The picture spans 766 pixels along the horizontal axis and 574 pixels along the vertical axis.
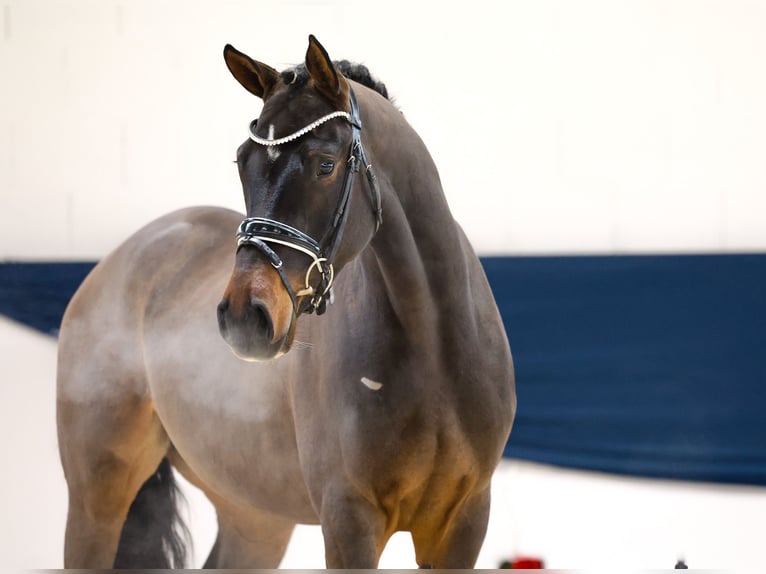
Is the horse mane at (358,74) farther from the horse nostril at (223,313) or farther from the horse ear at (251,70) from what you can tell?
the horse nostril at (223,313)

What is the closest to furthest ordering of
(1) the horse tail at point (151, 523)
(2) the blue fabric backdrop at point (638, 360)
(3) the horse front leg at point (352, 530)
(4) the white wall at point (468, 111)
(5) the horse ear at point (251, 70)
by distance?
(5) the horse ear at point (251, 70) < (3) the horse front leg at point (352, 530) < (1) the horse tail at point (151, 523) < (2) the blue fabric backdrop at point (638, 360) < (4) the white wall at point (468, 111)

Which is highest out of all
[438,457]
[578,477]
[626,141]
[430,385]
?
[626,141]

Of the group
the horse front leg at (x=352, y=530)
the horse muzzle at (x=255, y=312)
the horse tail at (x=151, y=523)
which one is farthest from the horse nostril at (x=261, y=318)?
the horse tail at (x=151, y=523)

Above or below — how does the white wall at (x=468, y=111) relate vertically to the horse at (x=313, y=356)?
above

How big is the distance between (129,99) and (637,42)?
199 cm

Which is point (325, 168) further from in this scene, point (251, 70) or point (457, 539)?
point (457, 539)

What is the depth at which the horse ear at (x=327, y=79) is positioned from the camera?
61.2 inches

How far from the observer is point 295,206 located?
1.50m

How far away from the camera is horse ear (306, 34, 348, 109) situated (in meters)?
1.56

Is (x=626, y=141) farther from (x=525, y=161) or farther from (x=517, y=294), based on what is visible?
(x=517, y=294)

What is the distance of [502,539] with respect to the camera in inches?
140

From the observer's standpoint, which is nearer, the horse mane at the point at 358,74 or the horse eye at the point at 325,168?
the horse eye at the point at 325,168

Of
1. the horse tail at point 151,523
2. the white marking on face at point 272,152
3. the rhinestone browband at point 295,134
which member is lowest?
the horse tail at point 151,523

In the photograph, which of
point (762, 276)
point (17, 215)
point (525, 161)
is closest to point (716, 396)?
point (762, 276)
